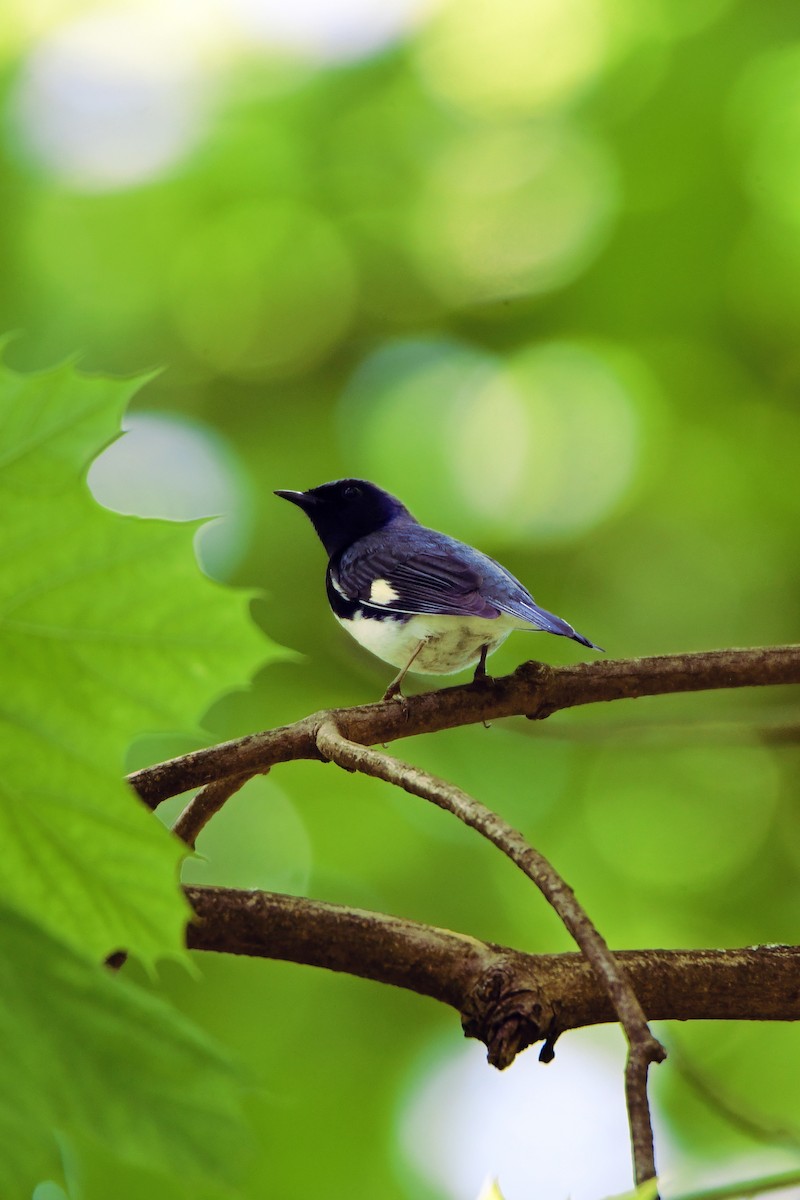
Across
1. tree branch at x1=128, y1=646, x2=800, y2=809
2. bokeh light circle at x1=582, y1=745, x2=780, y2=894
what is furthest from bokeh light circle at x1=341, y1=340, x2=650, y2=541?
tree branch at x1=128, y1=646, x2=800, y2=809

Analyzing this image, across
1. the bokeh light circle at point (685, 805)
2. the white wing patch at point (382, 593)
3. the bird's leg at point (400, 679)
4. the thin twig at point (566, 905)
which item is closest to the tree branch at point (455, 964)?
the thin twig at point (566, 905)

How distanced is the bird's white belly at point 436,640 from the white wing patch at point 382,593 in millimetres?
26

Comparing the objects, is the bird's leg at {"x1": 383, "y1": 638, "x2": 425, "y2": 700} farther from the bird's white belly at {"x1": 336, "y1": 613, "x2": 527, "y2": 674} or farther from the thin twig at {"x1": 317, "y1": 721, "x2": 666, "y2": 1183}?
the thin twig at {"x1": 317, "y1": 721, "x2": 666, "y2": 1183}

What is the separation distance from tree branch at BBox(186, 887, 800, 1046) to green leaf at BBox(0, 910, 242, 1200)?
25cm

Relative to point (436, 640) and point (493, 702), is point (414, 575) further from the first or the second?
point (493, 702)

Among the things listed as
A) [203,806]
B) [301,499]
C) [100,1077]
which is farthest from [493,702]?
[301,499]

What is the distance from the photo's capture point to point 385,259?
274 centimetres

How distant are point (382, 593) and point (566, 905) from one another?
96cm

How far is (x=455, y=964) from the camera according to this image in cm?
65

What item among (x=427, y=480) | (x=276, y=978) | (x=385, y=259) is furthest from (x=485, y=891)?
(x=385, y=259)

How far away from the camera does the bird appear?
1270 mm

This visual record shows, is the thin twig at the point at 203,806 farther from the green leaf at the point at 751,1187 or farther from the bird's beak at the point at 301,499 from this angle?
the bird's beak at the point at 301,499

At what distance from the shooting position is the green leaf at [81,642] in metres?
0.42

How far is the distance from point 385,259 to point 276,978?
1661 millimetres
